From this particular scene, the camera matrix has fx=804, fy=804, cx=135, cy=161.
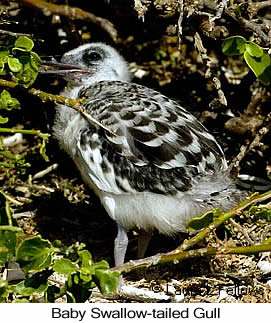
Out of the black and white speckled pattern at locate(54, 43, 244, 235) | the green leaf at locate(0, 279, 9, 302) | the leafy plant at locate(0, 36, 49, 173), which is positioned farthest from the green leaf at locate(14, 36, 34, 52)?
the green leaf at locate(0, 279, 9, 302)

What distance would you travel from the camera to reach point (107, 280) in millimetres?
1993

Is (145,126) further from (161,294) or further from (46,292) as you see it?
(46,292)

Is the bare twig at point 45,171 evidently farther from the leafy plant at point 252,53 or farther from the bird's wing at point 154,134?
the leafy plant at point 252,53

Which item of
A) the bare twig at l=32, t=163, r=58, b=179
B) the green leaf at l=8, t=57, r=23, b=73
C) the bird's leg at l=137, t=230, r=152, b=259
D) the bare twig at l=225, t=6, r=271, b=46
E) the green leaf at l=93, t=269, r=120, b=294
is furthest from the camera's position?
the bare twig at l=32, t=163, r=58, b=179

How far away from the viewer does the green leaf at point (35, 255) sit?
6.56ft

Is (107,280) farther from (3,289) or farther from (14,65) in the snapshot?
(14,65)

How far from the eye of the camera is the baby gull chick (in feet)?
8.24

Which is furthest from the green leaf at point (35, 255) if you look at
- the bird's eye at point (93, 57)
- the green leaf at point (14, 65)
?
the bird's eye at point (93, 57)

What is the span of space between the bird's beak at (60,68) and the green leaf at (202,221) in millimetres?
1038

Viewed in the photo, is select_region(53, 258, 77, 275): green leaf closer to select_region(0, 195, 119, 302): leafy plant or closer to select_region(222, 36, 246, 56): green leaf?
select_region(0, 195, 119, 302): leafy plant

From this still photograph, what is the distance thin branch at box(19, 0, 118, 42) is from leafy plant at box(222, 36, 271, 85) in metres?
0.93

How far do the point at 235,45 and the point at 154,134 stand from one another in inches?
15.2

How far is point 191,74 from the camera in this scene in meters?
3.84
